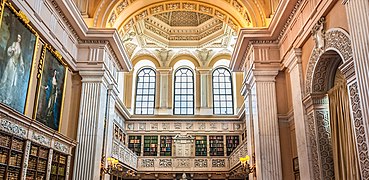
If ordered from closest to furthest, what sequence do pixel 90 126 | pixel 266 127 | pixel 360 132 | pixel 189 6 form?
1. pixel 360 132
2. pixel 266 127
3. pixel 90 126
4. pixel 189 6

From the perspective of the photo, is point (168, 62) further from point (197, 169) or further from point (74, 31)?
point (74, 31)

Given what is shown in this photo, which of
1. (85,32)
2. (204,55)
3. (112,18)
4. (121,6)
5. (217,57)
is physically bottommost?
(85,32)

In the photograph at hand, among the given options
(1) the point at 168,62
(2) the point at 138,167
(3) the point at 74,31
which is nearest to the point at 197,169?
(2) the point at 138,167

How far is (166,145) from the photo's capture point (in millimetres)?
21594

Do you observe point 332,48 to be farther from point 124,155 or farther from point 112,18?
point 124,155

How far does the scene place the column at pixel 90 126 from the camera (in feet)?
35.5

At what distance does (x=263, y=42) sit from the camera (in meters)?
12.0

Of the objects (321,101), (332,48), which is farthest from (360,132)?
(321,101)

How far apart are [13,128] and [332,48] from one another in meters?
7.29

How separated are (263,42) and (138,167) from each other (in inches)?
469

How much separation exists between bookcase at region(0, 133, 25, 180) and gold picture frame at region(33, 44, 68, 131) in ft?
Answer: 4.24

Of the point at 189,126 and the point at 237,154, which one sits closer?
the point at 237,154

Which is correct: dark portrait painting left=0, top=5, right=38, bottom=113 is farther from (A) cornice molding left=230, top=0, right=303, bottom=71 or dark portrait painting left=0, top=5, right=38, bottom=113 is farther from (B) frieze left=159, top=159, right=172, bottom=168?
(B) frieze left=159, top=159, right=172, bottom=168

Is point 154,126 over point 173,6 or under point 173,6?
under
